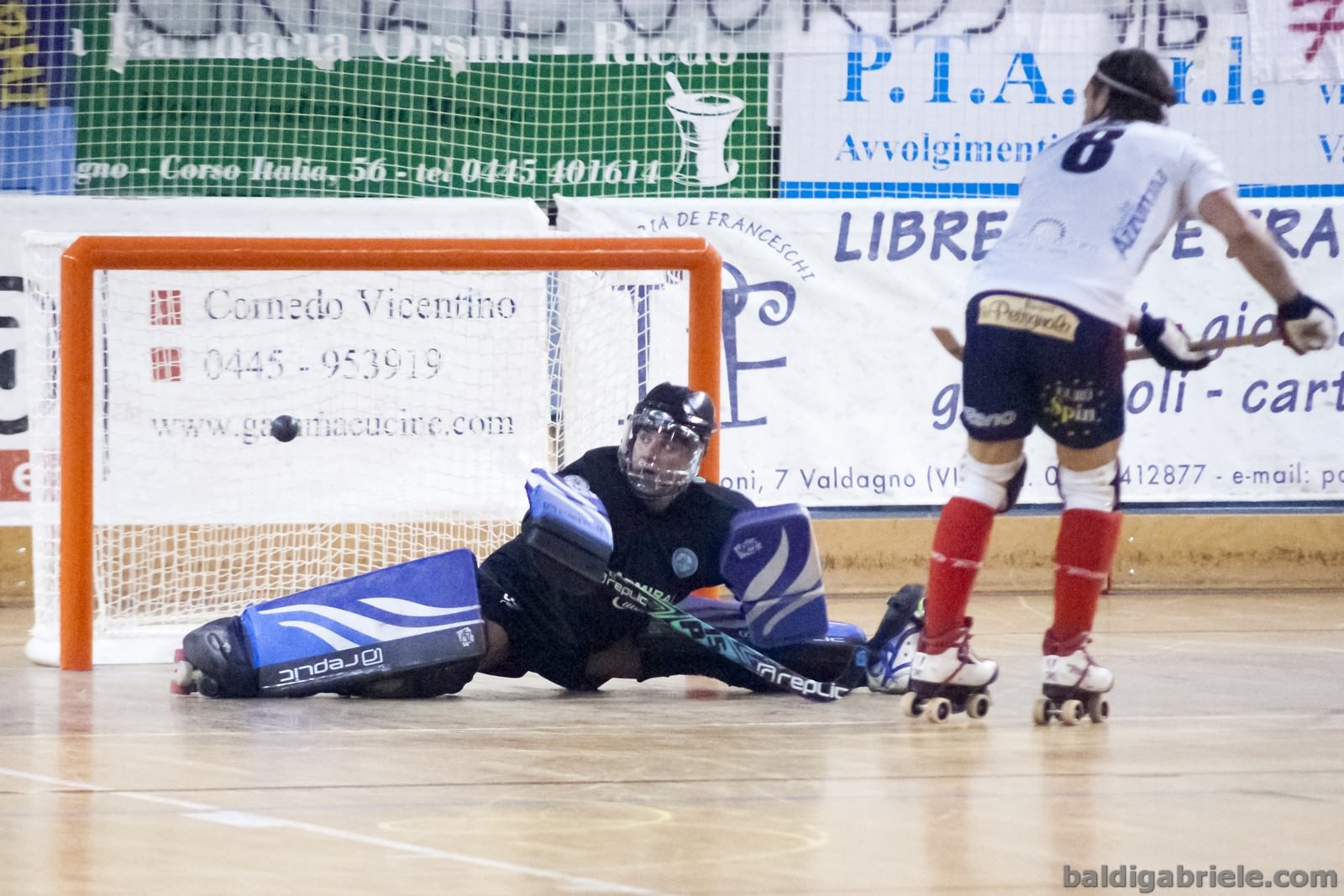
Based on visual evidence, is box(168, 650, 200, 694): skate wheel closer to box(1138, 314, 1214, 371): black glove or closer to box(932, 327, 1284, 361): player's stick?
box(932, 327, 1284, 361): player's stick

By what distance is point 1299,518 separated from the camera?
771cm

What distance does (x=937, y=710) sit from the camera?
3996mm

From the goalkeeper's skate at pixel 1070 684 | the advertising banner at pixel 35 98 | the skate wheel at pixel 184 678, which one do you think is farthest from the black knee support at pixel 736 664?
the advertising banner at pixel 35 98

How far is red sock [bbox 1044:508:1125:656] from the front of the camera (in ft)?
13.0

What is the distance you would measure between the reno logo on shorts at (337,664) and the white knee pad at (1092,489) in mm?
1749

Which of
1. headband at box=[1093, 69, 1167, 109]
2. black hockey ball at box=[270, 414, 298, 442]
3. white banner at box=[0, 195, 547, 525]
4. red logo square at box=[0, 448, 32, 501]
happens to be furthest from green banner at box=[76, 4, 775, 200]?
headband at box=[1093, 69, 1167, 109]

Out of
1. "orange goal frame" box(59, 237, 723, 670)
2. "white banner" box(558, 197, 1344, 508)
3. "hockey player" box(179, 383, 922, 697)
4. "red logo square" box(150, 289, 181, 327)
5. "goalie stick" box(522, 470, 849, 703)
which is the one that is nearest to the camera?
"goalie stick" box(522, 470, 849, 703)

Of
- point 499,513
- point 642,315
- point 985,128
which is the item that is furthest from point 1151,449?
point 499,513

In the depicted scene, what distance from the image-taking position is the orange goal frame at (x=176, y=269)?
A: 5219 millimetres

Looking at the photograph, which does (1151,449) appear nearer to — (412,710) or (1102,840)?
(412,710)

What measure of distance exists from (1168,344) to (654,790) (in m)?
1.69

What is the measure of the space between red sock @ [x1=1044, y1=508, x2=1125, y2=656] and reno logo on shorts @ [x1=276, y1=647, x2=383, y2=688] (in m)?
1.69

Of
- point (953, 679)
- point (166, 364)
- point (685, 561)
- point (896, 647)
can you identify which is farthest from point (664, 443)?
point (166, 364)

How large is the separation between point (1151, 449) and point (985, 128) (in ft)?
6.18
